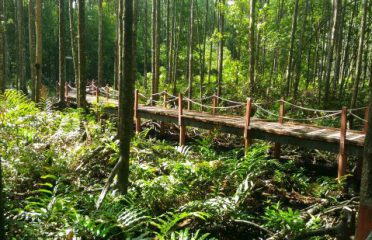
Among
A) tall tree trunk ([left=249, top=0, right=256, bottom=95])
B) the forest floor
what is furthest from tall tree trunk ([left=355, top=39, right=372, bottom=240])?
tall tree trunk ([left=249, top=0, right=256, bottom=95])

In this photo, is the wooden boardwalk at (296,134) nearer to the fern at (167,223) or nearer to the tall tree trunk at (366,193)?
the fern at (167,223)

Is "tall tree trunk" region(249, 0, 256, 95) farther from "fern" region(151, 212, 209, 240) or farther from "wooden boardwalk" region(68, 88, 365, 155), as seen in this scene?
"fern" region(151, 212, 209, 240)

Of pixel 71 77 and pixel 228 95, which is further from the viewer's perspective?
pixel 71 77

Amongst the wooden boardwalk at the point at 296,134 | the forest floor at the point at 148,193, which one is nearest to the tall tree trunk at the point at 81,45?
the forest floor at the point at 148,193

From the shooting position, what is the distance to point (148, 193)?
570cm

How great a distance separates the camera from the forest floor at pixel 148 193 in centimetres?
441

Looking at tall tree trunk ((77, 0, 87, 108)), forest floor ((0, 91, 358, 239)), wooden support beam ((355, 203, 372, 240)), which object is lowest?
forest floor ((0, 91, 358, 239))

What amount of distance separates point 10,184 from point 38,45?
26.2 ft

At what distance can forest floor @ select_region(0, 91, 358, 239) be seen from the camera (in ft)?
14.5

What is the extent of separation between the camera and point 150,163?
299 inches

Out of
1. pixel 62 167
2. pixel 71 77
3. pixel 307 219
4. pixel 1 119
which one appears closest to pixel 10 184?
pixel 62 167

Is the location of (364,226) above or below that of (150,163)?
above

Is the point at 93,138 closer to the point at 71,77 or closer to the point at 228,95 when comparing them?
the point at 228,95

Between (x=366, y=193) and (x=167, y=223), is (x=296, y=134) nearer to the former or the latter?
(x=167, y=223)
